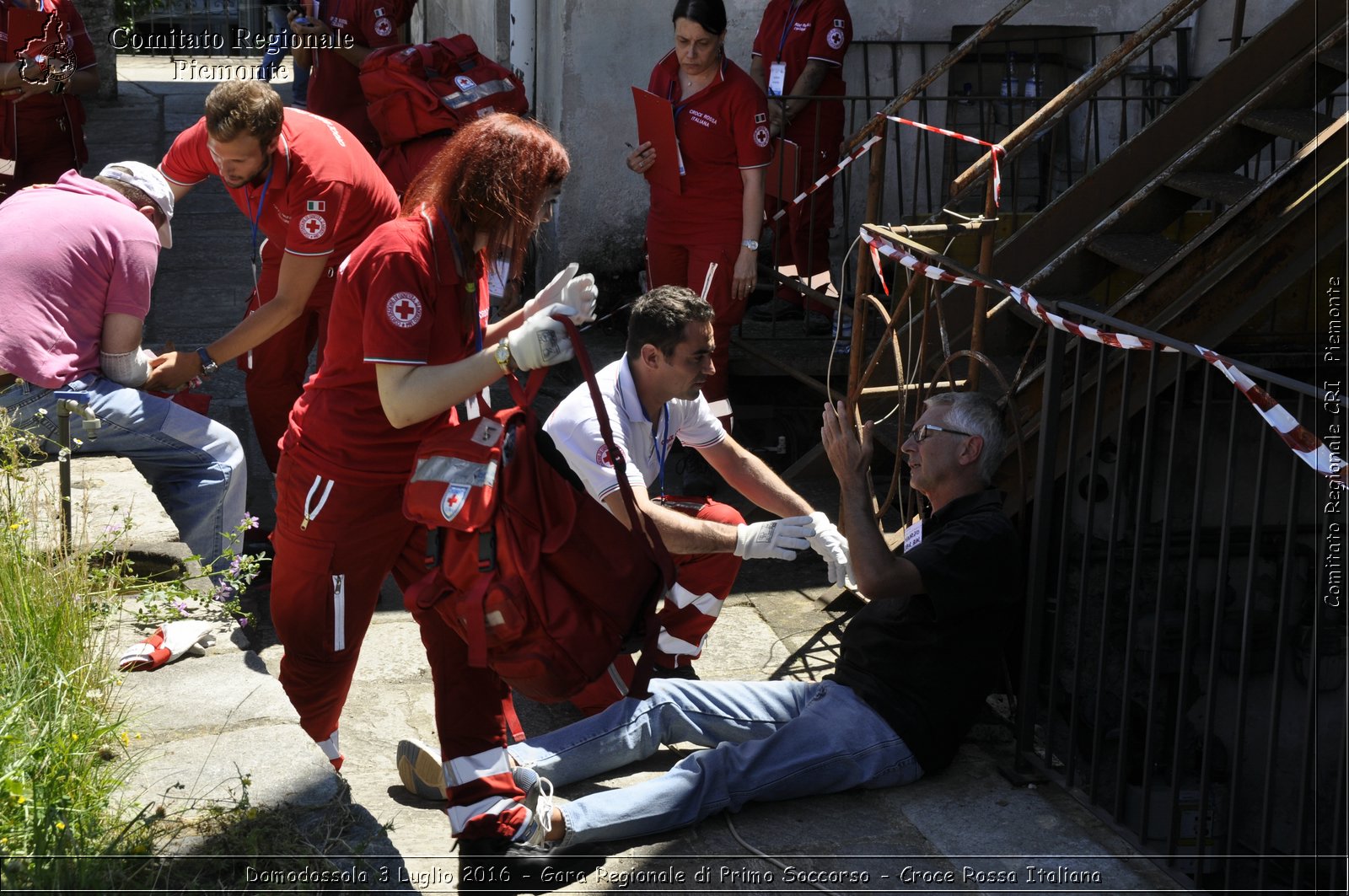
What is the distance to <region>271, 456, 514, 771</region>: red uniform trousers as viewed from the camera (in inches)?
138

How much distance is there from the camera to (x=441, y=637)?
3.13 metres

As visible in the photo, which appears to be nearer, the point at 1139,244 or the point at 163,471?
the point at 163,471

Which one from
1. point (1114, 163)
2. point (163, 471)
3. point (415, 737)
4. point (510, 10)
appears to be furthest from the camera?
point (510, 10)

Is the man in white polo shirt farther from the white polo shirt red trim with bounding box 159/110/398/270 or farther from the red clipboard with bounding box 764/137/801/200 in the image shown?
the red clipboard with bounding box 764/137/801/200

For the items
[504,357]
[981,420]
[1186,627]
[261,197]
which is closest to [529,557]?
[504,357]

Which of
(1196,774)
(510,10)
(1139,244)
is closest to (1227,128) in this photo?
(1139,244)

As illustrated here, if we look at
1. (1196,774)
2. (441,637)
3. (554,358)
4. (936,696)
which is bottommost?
(1196,774)

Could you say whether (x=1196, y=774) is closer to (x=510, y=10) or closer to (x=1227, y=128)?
(x=1227, y=128)

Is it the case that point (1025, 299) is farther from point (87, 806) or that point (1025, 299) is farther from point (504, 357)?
point (87, 806)

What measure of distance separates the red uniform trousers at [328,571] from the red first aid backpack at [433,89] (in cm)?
311

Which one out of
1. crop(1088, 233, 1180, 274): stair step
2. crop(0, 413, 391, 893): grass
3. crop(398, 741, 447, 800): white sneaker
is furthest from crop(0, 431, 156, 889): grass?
crop(1088, 233, 1180, 274): stair step

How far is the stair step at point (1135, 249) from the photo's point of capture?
16.2ft

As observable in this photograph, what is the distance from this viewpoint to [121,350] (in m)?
4.46

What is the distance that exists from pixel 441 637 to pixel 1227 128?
3802mm
